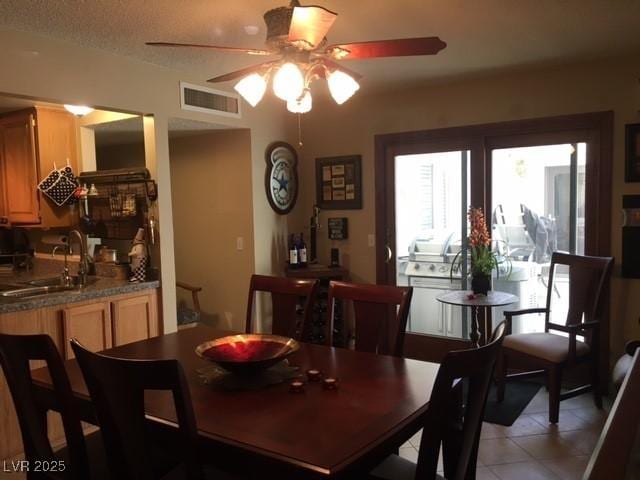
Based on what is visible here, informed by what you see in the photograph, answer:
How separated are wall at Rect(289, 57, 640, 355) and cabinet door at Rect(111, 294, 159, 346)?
5.59 feet

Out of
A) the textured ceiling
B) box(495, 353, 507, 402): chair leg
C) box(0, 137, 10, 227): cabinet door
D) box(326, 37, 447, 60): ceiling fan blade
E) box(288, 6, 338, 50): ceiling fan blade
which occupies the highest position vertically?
the textured ceiling

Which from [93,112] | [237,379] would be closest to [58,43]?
[93,112]

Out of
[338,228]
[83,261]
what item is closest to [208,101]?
[83,261]

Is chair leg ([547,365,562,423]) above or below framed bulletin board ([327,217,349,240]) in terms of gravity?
below

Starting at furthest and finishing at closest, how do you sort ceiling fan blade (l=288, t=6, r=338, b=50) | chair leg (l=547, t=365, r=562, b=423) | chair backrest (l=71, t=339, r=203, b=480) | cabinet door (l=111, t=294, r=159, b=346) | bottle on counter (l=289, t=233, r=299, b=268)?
bottle on counter (l=289, t=233, r=299, b=268), cabinet door (l=111, t=294, r=159, b=346), chair leg (l=547, t=365, r=562, b=423), ceiling fan blade (l=288, t=6, r=338, b=50), chair backrest (l=71, t=339, r=203, b=480)

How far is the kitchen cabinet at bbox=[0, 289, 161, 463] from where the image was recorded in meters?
2.78

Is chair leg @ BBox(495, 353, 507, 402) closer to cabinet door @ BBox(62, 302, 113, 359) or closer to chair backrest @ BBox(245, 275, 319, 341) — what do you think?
chair backrest @ BBox(245, 275, 319, 341)

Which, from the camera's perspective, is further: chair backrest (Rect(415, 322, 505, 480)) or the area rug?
the area rug

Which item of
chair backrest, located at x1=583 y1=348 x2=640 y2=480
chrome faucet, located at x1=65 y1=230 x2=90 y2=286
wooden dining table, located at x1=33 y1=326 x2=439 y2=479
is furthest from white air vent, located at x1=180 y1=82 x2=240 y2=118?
chair backrest, located at x1=583 y1=348 x2=640 y2=480

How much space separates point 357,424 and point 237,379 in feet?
1.85

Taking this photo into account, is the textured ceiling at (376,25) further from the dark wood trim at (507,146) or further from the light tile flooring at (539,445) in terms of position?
the light tile flooring at (539,445)

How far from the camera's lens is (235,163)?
4.42m

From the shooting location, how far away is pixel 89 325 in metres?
3.12

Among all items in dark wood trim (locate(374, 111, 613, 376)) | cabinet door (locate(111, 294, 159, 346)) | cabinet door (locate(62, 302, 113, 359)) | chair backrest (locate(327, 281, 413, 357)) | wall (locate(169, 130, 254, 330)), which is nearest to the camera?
chair backrest (locate(327, 281, 413, 357))
